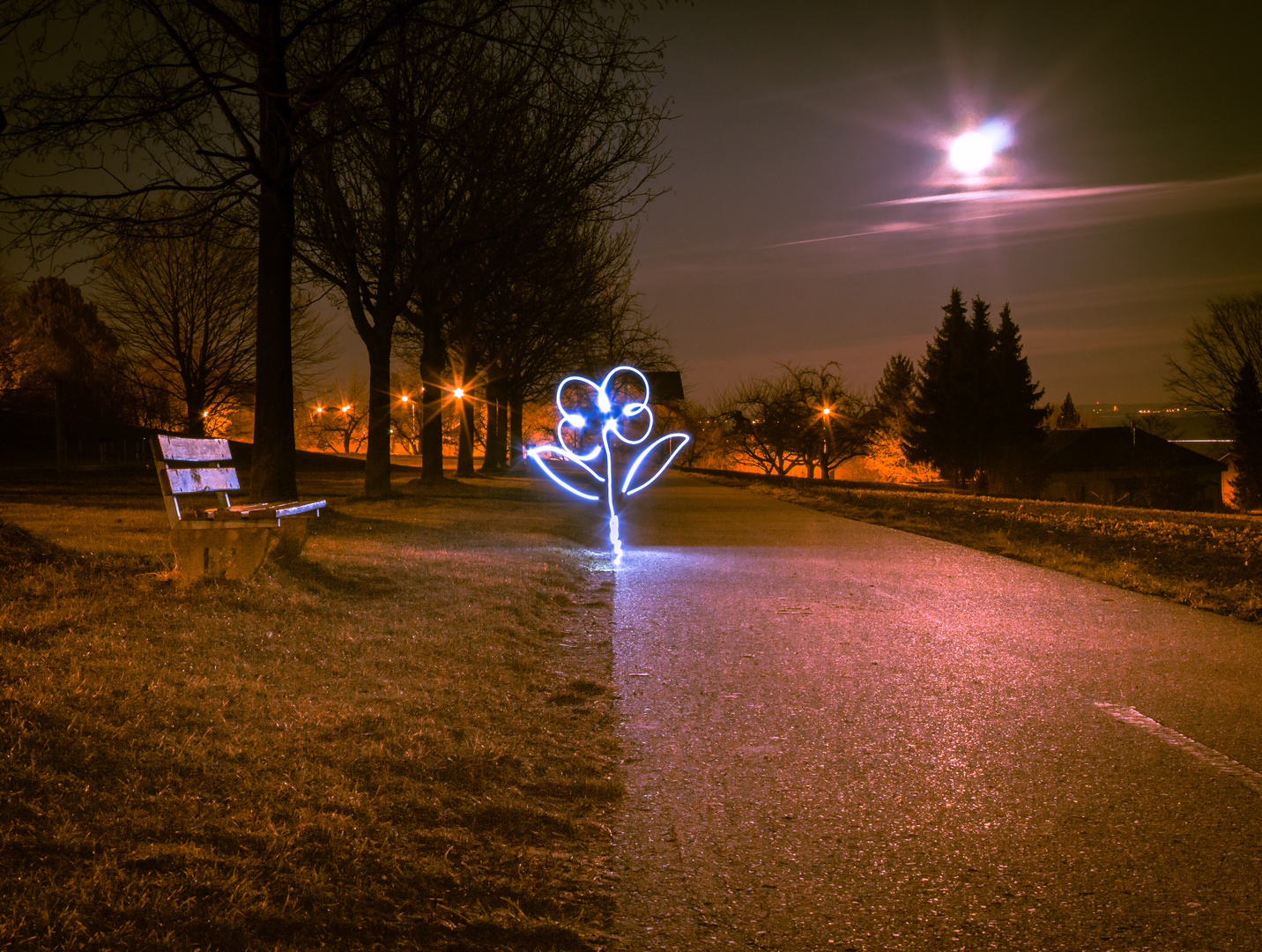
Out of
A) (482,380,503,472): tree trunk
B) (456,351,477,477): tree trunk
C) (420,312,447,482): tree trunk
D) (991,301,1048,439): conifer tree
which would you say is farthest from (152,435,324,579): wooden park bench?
(991,301,1048,439): conifer tree

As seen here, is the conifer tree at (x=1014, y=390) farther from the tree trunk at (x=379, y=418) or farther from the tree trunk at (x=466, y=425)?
the tree trunk at (x=379, y=418)

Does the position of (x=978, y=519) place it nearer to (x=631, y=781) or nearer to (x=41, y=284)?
(x=631, y=781)

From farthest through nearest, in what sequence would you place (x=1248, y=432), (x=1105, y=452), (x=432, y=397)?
(x=1105, y=452) < (x=1248, y=432) < (x=432, y=397)

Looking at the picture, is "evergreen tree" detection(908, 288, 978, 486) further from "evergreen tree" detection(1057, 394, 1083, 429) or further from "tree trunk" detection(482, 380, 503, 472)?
"evergreen tree" detection(1057, 394, 1083, 429)

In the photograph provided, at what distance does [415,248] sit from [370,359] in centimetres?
248

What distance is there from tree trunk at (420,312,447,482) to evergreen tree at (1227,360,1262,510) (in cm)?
4340

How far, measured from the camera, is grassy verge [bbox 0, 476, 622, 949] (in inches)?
114

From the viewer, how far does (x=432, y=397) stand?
23.4 meters

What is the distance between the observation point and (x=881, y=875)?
3.26 metres

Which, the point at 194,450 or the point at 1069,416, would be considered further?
the point at 1069,416

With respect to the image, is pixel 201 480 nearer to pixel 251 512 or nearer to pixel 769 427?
Answer: pixel 251 512

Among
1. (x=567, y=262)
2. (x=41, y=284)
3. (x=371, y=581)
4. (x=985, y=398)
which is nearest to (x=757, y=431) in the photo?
(x=985, y=398)

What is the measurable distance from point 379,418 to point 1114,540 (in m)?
13.7

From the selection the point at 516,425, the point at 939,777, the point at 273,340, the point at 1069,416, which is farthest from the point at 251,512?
the point at 1069,416
